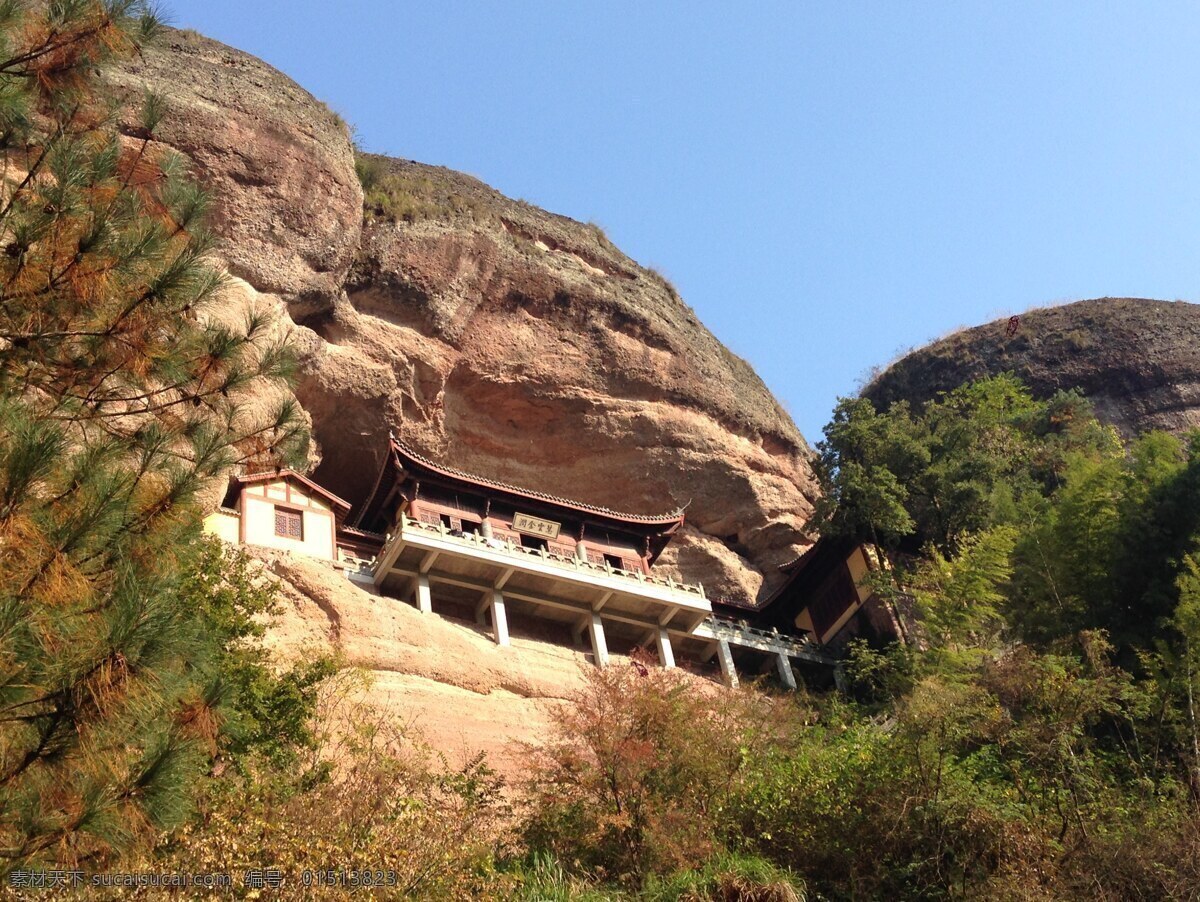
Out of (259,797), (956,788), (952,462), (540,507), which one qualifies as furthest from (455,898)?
(952,462)

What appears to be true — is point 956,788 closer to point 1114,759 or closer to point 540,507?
point 1114,759

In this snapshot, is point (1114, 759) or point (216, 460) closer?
point (216, 460)

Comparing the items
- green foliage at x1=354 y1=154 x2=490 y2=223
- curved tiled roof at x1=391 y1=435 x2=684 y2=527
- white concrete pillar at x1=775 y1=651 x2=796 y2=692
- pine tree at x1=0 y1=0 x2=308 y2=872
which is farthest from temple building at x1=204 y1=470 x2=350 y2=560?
pine tree at x1=0 y1=0 x2=308 y2=872

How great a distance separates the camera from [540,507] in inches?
1047

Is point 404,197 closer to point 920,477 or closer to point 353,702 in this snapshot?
point 920,477

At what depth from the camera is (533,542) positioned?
86.4 feet

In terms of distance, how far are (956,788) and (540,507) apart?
47.9ft

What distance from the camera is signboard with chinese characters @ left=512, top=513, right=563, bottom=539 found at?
26078 mm

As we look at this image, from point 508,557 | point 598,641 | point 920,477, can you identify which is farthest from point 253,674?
point 920,477

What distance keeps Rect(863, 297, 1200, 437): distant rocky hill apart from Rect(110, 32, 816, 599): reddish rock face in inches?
424

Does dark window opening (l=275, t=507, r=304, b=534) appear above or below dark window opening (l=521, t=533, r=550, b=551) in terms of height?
below

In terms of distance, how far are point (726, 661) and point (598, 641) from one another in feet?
10.6

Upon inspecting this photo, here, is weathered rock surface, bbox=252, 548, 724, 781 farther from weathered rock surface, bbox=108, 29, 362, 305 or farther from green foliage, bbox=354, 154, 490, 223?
green foliage, bbox=354, 154, 490, 223

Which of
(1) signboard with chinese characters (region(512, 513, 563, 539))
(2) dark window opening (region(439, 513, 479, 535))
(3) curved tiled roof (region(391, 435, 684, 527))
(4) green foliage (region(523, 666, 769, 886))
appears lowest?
(4) green foliage (region(523, 666, 769, 886))
